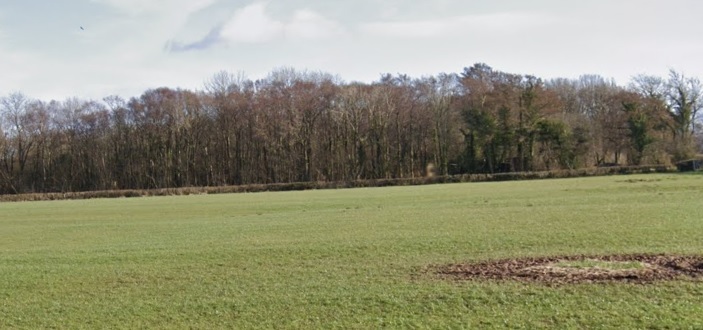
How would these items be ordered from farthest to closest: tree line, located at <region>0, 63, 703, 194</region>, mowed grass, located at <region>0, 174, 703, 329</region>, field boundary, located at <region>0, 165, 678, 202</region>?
tree line, located at <region>0, 63, 703, 194</region> < field boundary, located at <region>0, 165, 678, 202</region> < mowed grass, located at <region>0, 174, 703, 329</region>

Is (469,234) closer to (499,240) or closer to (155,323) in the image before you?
(499,240)

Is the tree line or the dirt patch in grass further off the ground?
the tree line

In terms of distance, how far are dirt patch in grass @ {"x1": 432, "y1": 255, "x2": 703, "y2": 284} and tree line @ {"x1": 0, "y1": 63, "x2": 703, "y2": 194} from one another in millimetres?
73853

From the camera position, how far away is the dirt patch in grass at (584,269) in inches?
457

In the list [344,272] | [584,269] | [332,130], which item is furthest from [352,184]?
[584,269]

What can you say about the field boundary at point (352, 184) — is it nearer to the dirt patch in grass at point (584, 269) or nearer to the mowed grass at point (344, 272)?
the mowed grass at point (344, 272)

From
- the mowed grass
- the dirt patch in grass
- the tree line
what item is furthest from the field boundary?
the dirt patch in grass

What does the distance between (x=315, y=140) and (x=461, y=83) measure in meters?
26.3

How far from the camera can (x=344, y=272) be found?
556 inches

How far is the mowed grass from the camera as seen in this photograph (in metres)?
9.85

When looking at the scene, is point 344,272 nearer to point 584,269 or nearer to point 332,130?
point 584,269

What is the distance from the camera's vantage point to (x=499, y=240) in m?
18.3

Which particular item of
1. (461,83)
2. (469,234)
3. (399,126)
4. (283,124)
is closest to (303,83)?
(283,124)

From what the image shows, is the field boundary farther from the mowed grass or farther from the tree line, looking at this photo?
the mowed grass
